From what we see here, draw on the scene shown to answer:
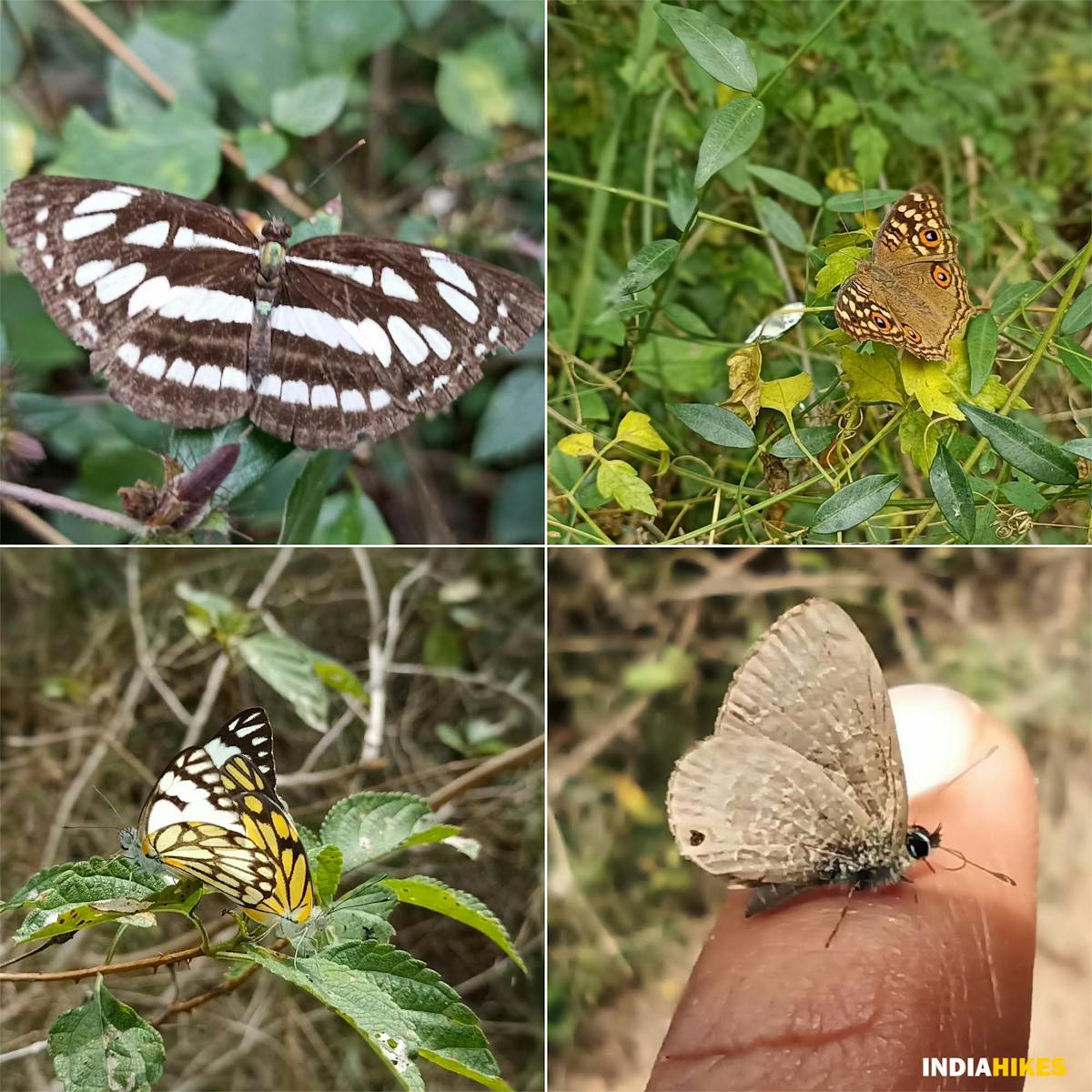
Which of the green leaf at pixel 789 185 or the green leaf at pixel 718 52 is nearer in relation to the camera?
the green leaf at pixel 718 52

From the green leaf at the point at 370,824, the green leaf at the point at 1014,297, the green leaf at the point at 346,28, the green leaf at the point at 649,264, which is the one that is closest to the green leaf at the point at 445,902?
the green leaf at the point at 370,824

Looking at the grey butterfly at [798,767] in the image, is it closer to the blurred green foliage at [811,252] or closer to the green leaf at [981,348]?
the blurred green foliage at [811,252]

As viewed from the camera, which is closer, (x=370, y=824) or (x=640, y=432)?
(x=370, y=824)

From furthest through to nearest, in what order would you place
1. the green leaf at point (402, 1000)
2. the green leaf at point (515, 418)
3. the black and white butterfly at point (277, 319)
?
the green leaf at point (515, 418)
the black and white butterfly at point (277, 319)
the green leaf at point (402, 1000)

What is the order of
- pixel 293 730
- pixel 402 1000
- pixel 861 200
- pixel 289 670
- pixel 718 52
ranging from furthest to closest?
pixel 293 730 < pixel 289 670 < pixel 861 200 < pixel 718 52 < pixel 402 1000

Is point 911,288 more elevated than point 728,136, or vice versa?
point 728,136

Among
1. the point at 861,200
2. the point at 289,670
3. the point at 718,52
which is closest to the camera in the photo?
the point at 718,52

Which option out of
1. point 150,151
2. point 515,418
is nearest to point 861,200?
point 515,418

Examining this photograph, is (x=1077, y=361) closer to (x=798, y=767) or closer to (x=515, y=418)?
(x=798, y=767)

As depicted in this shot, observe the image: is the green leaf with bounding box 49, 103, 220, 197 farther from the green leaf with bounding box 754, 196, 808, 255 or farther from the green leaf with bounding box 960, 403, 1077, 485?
the green leaf with bounding box 960, 403, 1077, 485
